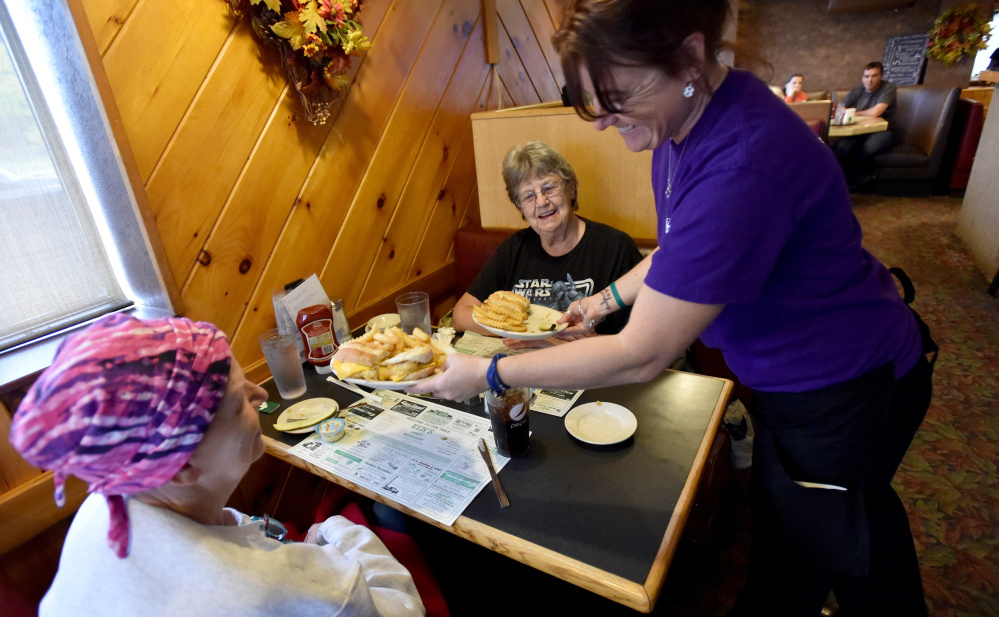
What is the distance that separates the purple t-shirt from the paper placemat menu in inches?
23.5

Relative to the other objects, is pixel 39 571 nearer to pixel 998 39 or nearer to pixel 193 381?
pixel 193 381

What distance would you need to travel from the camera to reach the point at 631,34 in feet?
2.56

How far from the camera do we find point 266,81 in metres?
1.71

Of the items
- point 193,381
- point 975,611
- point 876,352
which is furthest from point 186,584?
point 975,611

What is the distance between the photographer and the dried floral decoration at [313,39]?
1607 mm

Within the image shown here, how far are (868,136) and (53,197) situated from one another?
315 inches

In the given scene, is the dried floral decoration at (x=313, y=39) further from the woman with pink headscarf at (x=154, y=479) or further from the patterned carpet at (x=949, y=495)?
the patterned carpet at (x=949, y=495)

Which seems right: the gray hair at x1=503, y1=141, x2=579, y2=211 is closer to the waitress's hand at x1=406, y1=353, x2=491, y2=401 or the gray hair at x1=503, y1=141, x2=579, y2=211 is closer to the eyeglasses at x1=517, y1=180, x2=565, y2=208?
the eyeglasses at x1=517, y1=180, x2=565, y2=208

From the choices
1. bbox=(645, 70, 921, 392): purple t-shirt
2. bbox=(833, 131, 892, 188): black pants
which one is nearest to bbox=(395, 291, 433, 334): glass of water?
bbox=(645, 70, 921, 392): purple t-shirt

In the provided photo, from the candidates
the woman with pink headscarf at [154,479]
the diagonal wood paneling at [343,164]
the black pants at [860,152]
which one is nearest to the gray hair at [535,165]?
the diagonal wood paneling at [343,164]

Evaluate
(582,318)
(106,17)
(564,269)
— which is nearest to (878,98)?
(564,269)

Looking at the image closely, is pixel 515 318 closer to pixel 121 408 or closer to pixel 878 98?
pixel 121 408

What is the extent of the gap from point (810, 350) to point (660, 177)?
480 millimetres

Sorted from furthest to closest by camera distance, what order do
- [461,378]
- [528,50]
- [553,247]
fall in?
[528,50] < [553,247] < [461,378]
